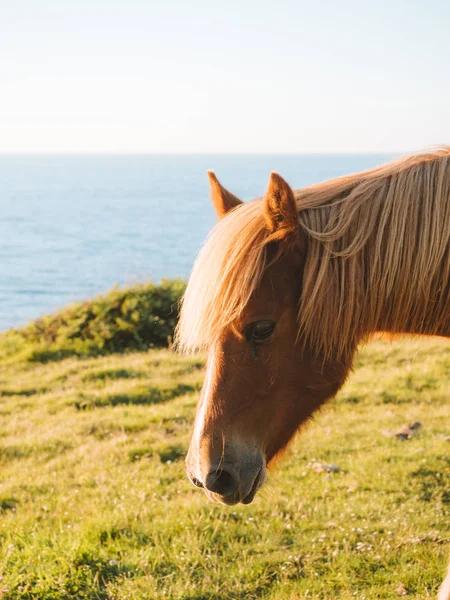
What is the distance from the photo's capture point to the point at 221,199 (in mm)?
3479

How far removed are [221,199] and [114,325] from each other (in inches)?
400

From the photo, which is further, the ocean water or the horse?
the ocean water

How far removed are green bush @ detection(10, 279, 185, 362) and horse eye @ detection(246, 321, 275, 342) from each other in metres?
9.54

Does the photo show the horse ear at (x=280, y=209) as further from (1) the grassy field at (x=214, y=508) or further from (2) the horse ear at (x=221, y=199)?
(1) the grassy field at (x=214, y=508)

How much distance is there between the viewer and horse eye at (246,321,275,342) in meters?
3.00

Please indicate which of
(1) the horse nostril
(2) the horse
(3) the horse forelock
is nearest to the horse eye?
(2) the horse

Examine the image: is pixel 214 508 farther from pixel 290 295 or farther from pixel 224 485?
pixel 290 295

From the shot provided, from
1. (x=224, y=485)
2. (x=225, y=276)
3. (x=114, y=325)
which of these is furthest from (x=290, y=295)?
(x=114, y=325)

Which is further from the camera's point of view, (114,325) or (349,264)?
(114,325)

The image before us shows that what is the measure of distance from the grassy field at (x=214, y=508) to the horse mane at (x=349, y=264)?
858mm

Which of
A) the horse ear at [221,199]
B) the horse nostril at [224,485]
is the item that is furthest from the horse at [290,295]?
the horse ear at [221,199]

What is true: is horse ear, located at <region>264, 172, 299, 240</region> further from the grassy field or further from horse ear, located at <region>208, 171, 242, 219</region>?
the grassy field

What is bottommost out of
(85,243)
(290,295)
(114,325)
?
(85,243)

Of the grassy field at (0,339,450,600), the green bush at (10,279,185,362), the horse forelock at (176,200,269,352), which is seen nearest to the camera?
the horse forelock at (176,200,269,352)
